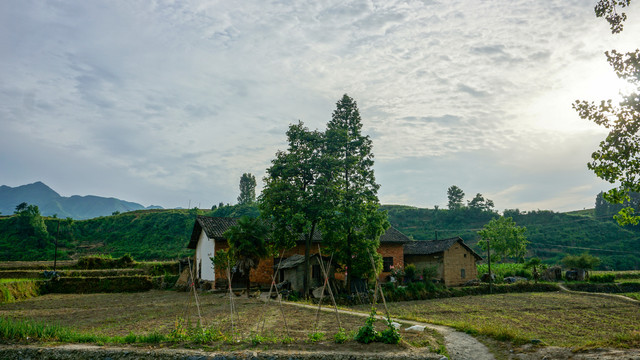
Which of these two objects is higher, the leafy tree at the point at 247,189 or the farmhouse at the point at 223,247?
the leafy tree at the point at 247,189

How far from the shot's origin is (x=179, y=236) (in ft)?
204

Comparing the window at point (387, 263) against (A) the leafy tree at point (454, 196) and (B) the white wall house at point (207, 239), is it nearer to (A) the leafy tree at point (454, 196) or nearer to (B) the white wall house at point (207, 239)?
(B) the white wall house at point (207, 239)

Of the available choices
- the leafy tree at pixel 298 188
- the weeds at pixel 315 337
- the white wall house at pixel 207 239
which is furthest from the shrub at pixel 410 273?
the weeds at pixel 315 337

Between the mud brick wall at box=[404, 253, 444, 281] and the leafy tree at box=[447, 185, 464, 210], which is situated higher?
the leafy tree at box=[447, 185, 464, 210]

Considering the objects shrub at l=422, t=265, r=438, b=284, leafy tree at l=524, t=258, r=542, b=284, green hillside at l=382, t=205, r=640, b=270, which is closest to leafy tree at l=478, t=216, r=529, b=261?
leafy tree at l=524, t=258, r=542, b=284

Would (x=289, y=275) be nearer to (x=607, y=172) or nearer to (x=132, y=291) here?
(x=132, y=291)

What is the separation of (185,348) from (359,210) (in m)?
15.9

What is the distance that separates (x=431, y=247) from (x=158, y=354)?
30947mm

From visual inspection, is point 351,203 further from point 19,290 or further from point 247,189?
point 247,189

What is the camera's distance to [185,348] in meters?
9.48

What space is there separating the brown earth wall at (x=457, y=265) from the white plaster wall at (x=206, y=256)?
20.5 meters

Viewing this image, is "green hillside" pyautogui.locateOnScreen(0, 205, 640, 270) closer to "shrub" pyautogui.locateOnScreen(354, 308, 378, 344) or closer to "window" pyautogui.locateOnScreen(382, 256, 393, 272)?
"window" pyautogui.locateOnScreen(382, 256, 393, 272)

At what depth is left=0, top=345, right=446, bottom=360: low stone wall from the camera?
28.6 feet

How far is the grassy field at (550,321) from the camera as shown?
11109 mm
